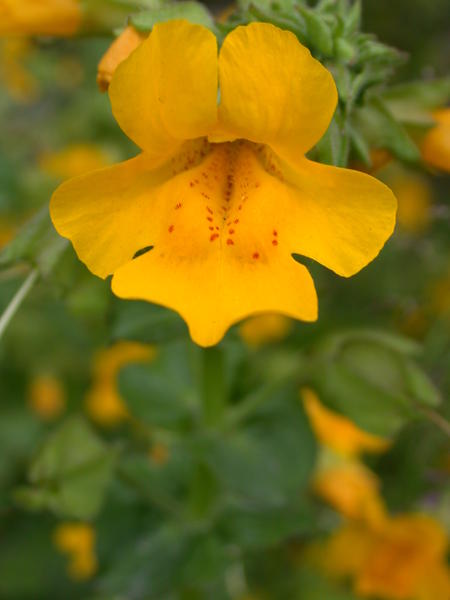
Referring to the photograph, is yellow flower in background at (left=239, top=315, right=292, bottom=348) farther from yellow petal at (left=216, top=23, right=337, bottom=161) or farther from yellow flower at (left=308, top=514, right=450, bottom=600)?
yellow petal at (left=216, top=23, right=337, bottom=161)

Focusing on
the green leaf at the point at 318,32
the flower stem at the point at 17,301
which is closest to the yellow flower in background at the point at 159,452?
the flower stem at the point at 17,301

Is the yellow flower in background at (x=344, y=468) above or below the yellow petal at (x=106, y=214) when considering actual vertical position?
below

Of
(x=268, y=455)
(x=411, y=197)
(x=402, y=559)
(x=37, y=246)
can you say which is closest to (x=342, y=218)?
(x=37, y=246)

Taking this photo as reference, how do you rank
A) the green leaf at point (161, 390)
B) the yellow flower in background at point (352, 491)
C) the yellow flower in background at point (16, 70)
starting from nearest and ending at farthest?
the green leaf at point (161, 390), the yellow flower in background at point (352, 491), the yellow flower in background at point (16, 70)

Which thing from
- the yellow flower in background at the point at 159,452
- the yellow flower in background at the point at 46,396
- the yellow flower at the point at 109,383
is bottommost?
the yellow flower in background at the point at 46,396

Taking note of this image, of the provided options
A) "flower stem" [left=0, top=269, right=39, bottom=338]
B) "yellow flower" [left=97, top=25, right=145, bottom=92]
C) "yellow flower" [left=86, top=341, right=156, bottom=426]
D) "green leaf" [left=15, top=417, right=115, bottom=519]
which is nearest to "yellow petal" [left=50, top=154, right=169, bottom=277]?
"yellow flower" [left=97, top=25, right=145, bottom=92]

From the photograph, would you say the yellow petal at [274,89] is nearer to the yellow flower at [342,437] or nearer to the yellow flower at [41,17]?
the yellow flower at [41,17]

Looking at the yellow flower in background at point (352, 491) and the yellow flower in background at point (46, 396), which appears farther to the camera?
the yellow flower in background at point (46, 396)
